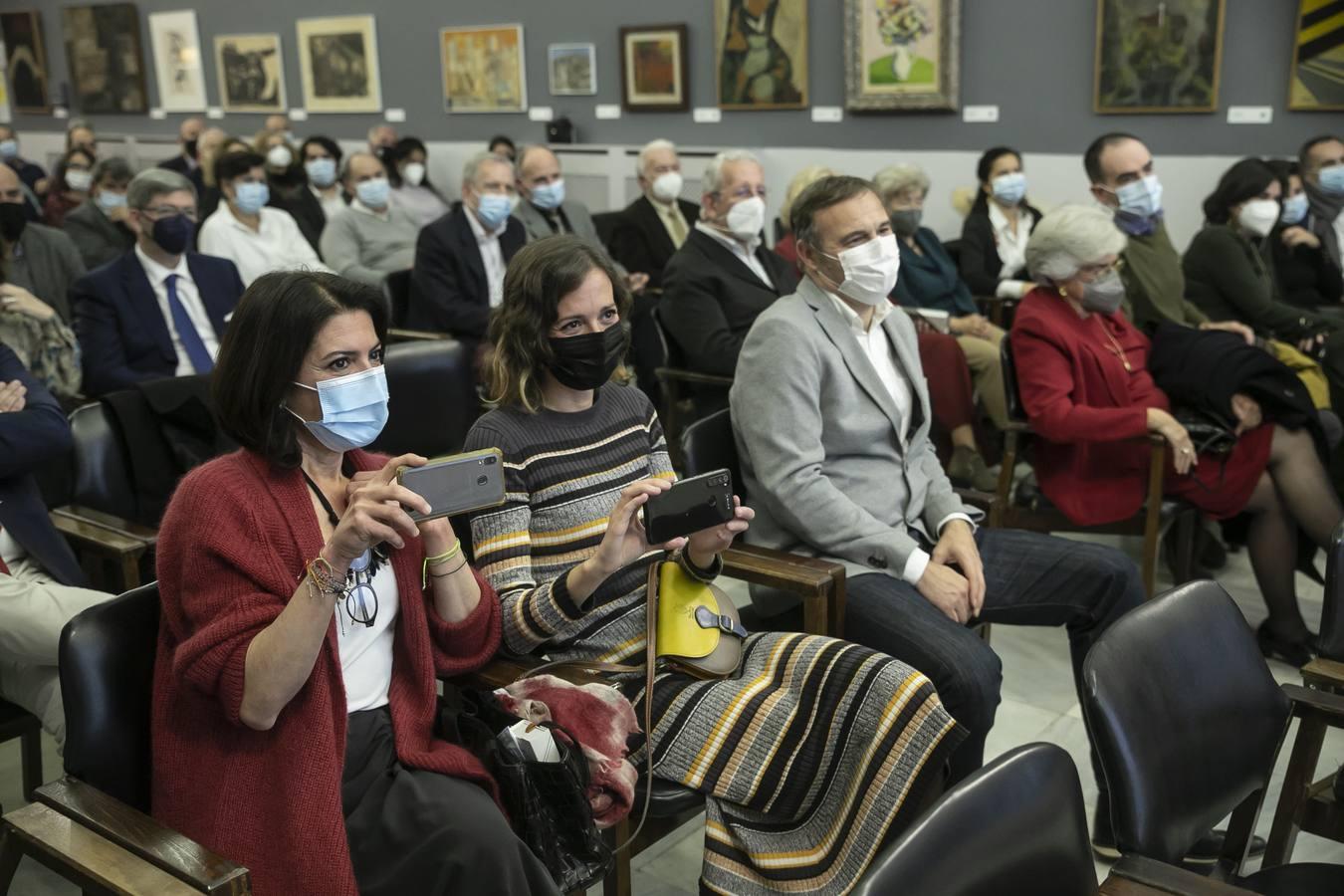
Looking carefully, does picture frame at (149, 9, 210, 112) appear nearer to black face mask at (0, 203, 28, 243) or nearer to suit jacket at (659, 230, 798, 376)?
black face mask at (0, 203, 28, 243)

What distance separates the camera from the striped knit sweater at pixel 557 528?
6.68 feet

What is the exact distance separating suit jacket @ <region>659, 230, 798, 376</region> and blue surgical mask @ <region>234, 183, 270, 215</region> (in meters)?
2.17

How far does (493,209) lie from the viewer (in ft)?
16.4

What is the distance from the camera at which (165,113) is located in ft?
39.7

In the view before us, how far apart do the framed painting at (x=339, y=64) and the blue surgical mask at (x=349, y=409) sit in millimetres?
9181

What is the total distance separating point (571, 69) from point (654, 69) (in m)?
0.82

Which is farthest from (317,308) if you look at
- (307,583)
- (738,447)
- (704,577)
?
(738,447)

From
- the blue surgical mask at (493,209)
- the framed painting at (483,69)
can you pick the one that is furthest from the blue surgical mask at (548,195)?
the framed painting at (483,69)

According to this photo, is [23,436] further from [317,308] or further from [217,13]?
[217,13]

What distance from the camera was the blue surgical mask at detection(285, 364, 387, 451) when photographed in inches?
67.4

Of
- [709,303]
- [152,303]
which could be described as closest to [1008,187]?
[709,303]

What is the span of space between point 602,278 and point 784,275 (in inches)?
90.5

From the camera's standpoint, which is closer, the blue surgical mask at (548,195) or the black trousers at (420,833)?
the black trousers at (420,833)

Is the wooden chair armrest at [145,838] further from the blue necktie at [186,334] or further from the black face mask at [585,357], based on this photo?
the blue necktie at [186,334]
